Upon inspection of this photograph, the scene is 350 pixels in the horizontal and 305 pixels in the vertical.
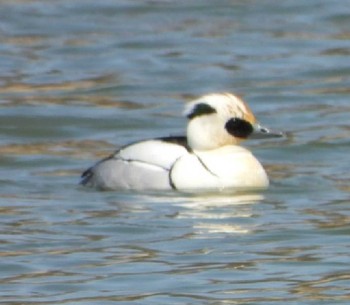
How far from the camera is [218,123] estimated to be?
13.2 m

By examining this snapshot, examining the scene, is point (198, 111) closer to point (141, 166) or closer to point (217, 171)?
point (217, 171)

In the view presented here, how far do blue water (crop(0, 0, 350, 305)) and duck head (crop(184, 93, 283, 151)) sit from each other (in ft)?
1.31

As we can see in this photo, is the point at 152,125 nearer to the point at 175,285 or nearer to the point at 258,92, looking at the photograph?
the point at 258,92

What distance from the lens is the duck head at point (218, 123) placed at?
42.9 feet

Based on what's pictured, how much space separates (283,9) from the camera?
21.7 m

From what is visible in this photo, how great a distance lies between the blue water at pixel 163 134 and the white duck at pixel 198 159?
0.13 metres

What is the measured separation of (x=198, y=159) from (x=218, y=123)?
0.29m

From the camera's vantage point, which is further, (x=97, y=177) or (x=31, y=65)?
(x=31, y=65)

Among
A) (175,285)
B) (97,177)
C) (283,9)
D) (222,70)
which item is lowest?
(175,285)

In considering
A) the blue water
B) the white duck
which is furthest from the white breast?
the blue water

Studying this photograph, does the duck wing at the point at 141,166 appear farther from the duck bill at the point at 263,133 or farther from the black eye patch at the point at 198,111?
the duck bill at the point at 263,133

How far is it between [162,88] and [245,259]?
716cm

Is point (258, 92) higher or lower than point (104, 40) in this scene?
lower

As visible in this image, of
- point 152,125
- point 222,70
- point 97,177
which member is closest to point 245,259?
point 97,177
